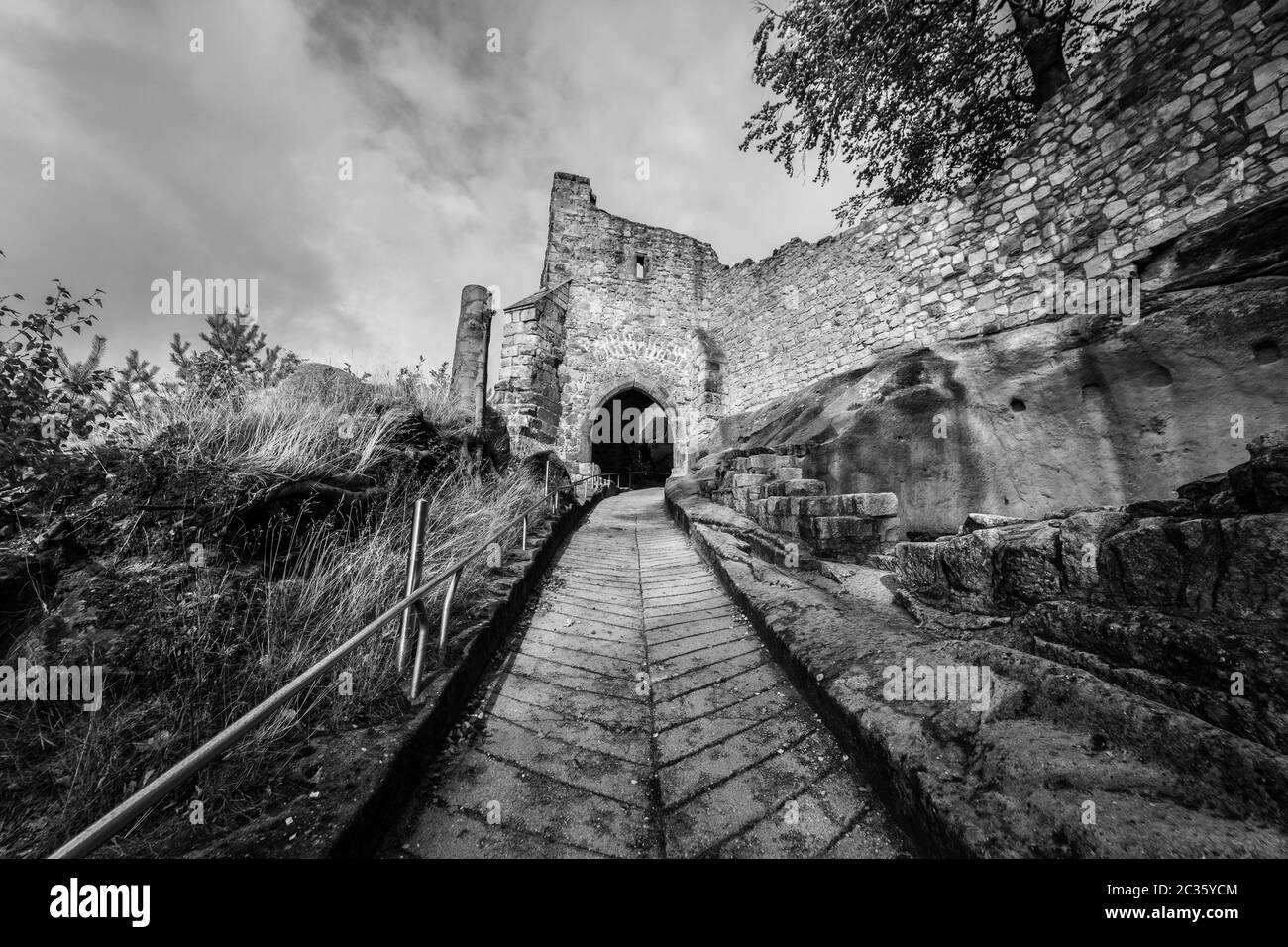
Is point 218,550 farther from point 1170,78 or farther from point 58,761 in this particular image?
point 1170,78

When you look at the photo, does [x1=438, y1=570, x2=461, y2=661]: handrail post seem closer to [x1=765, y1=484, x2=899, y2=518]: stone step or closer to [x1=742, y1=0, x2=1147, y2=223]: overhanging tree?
[x1=765, y1=484, x2=899, y2=518]: stone step

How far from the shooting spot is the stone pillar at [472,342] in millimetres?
7016

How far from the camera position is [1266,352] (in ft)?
8.10

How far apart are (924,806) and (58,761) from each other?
2.42 meters

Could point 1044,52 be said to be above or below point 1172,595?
above

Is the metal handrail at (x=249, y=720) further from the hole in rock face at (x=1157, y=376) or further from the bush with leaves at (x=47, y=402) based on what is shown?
the hole in rock face at (x=1157, y=376)

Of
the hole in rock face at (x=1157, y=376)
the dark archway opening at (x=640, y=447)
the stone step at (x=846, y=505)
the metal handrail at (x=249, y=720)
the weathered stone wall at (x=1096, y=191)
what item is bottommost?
the metal handrail at (x=249, y=720)

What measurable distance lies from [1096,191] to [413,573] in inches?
303

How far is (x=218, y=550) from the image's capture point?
1.97 meters

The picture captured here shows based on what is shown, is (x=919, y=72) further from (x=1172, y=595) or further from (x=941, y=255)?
(x=1172, y=595)

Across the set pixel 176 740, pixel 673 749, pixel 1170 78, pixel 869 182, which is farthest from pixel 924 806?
pixel 869 182

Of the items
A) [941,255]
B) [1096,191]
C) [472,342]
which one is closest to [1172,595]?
[1096,191]

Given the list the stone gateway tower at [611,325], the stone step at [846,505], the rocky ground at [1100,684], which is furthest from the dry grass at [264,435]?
the stone gateway tower at [611,325]

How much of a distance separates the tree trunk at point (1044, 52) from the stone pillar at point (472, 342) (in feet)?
29.2
